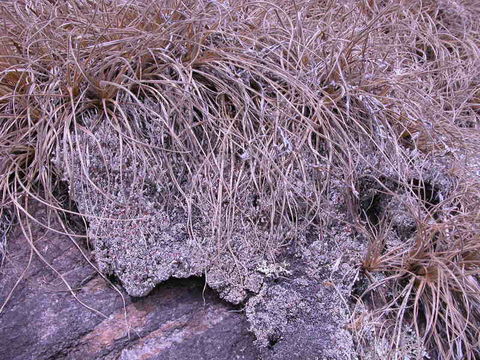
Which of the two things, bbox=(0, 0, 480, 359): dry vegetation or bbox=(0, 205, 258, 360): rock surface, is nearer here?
bbox=(0, 205, 258, 360): rock surface

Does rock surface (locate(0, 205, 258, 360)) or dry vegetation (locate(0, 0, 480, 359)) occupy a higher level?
dry vegetation (locate(0, 0, 480, 359))

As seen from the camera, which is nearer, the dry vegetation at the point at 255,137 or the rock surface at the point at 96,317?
the rock surface at the point at 96,317

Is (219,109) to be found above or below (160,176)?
above

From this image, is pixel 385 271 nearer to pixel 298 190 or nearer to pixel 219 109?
pixel 298 190

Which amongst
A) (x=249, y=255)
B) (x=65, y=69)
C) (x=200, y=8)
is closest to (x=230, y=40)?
(x=200, y=8)

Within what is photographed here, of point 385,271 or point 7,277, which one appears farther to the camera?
point 385,271

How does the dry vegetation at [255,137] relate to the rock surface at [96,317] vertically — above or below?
above

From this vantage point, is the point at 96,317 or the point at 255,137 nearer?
the point at 96,317

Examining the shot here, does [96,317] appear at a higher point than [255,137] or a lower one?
lower
